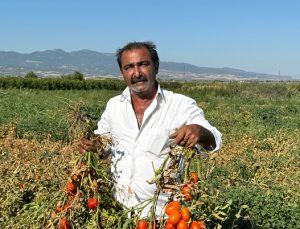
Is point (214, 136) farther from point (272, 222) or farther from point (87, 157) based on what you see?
point (272, 222)

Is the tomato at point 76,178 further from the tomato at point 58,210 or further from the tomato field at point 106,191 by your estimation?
the tomato at point 58,210

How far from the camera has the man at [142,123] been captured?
2.47 m

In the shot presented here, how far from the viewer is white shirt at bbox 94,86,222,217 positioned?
2.47 meters

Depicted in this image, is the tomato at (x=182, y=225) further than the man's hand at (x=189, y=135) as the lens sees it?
No

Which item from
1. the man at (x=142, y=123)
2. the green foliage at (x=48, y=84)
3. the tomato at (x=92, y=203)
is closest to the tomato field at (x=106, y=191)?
the tomato at (x=92, y=203)

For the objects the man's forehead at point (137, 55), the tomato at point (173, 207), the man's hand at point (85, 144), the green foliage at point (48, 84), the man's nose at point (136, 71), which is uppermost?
the man's forehead at point (137, 55)

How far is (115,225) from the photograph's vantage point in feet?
7.32

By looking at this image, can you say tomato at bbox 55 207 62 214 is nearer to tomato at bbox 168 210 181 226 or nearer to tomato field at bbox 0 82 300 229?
tomato field at bbox 0 82 300 229

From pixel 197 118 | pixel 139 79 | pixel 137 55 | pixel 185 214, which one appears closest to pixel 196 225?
pixel 185 214

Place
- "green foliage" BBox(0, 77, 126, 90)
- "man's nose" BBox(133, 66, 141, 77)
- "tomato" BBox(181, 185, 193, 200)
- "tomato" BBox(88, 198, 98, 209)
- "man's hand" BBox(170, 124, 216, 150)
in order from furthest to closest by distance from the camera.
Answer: "green foliage" BBox(0, 77, 126, 90) < "man's nose" BBox(133, 66, 141, 77) < "tomato" BBox(88, 198, 98, 209) < "man's hand" BBox(170, 124, 216, 150) < "tomato" BBox(181, 185, 193, 200)

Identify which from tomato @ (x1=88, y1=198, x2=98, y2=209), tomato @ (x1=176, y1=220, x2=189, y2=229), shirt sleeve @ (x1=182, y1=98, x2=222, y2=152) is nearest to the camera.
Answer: tomato @ (x1=176, y1=220, x2=189, y2=229)

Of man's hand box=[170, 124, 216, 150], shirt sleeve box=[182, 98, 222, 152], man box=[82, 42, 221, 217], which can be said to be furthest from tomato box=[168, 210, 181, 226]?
shirt sleeve box=[182, 98, 222, 152]

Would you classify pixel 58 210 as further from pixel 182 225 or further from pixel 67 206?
pixel 182 225

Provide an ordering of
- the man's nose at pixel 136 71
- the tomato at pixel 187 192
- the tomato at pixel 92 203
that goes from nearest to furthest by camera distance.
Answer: the tomato at pixel 187 192 < the tomato at pixel 92 203 < the man's nose at pixel 136 71
